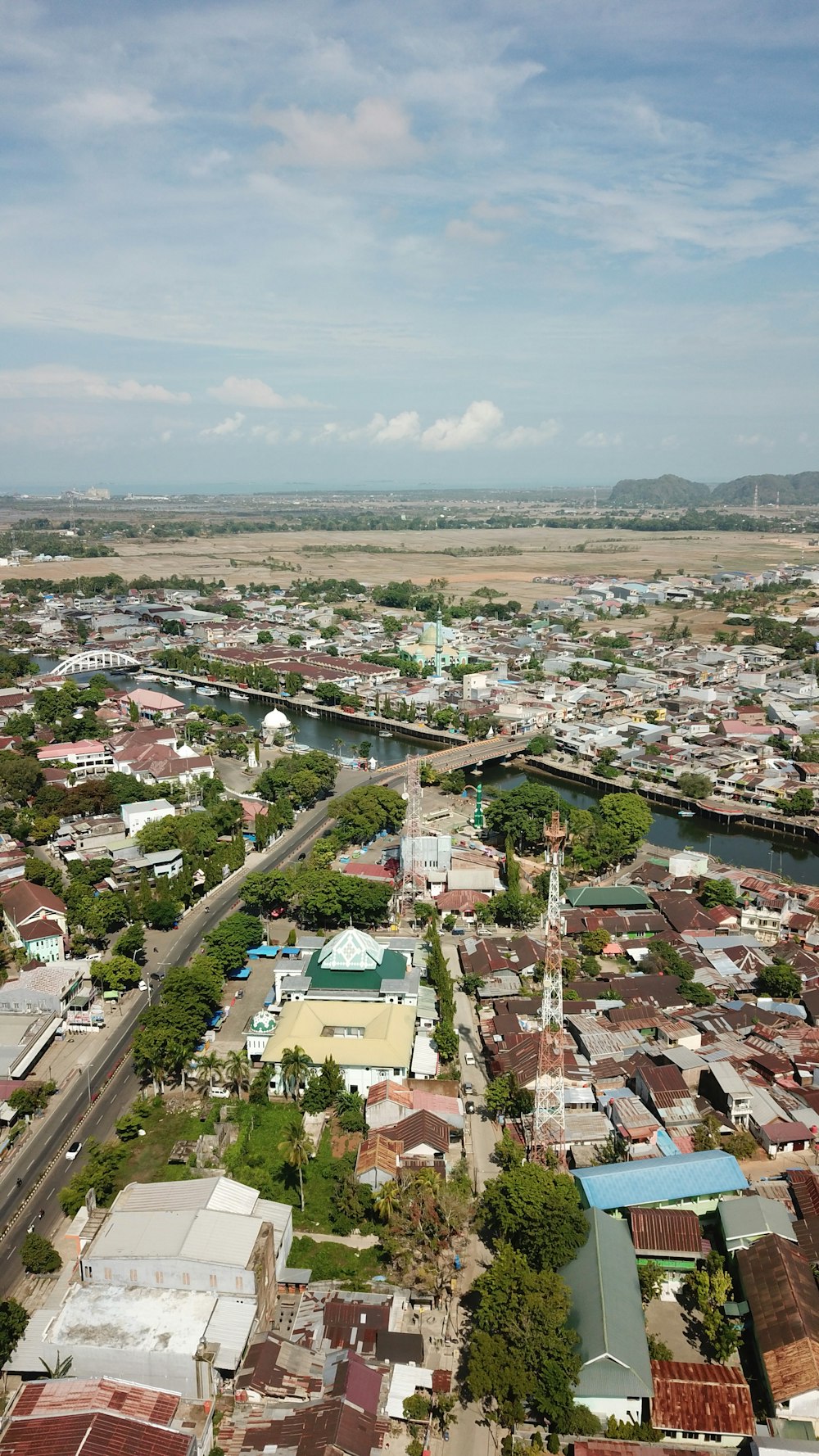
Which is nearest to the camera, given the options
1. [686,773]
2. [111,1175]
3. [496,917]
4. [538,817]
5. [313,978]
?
[111,1175]

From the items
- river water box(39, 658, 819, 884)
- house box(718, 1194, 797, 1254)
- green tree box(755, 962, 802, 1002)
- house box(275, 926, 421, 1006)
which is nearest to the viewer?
house box(718, 1194, 797, 1254)

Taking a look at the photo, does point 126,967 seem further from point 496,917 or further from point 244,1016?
point 496,917

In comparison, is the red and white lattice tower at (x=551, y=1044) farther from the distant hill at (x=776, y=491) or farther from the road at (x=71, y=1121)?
the distant hill at (x=776, y=491)

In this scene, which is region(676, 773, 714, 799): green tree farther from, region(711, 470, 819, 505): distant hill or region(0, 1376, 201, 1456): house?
region(711, 470, 819, 505): distant hill

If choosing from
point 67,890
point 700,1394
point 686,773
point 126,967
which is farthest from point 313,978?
point 686,773

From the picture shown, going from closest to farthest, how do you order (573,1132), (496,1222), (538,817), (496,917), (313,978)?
(496,1222), (573,1132), (313,978), (496,917), (538,817)

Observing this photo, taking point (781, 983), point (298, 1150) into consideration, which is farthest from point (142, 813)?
point (781, 983)

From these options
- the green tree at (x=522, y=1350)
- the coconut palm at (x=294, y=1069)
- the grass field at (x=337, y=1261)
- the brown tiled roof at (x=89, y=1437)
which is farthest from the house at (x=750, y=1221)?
the brown tiled roof at (x=89, y=1437)

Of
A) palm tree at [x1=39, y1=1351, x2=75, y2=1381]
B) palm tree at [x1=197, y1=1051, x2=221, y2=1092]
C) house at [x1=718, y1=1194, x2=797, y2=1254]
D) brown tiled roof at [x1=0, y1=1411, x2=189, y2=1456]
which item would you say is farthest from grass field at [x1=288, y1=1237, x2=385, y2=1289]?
house at [x1=718, y1=1194, x2=797, y2=1254]
